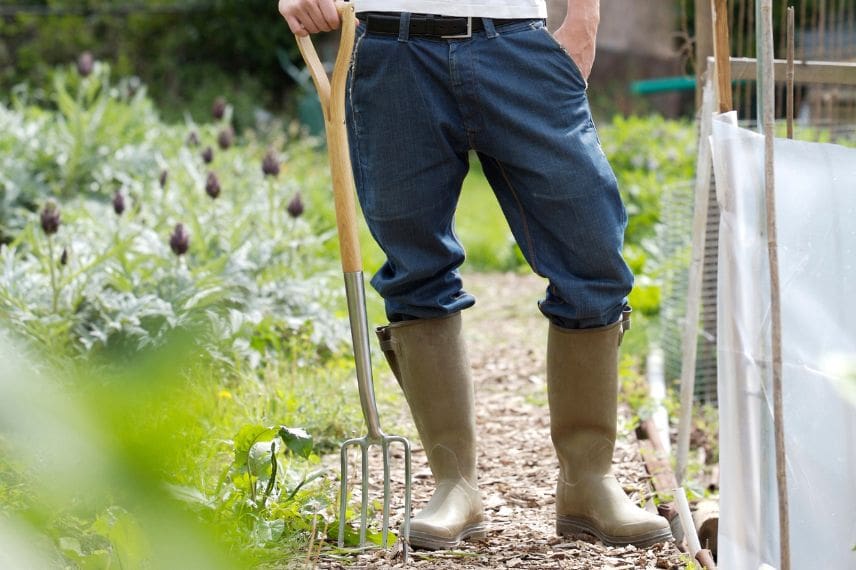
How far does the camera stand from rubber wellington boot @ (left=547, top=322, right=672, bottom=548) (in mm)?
2020

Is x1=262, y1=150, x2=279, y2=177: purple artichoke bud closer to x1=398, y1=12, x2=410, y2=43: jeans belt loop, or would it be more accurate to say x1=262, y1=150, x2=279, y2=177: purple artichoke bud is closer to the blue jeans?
the blue jeans

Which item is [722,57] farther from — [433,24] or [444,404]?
[444,404]

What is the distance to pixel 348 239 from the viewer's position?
6.49ft

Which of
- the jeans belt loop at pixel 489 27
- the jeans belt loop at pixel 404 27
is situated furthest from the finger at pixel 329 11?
the jeans belt loop at pixel 489 27

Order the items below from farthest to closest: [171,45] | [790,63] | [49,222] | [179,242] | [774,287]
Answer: [171,45]
[179,242]
[49,222]
[790,63]
[774,287]

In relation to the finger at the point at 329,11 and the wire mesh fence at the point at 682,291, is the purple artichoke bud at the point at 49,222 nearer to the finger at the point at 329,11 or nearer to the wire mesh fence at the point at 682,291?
the finger at the point at 329,11

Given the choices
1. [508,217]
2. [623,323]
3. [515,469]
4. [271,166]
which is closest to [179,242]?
[271,166]

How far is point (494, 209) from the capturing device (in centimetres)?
708

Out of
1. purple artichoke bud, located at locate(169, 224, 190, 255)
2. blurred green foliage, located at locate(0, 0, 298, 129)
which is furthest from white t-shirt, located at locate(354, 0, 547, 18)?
blurred green foliage, located at locate(0, 0, 298, 129)

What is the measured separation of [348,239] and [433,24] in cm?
41

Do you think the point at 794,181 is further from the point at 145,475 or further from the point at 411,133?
the point at 145,475

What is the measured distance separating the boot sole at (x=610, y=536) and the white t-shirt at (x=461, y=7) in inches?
36.6

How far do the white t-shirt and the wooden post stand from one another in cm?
31

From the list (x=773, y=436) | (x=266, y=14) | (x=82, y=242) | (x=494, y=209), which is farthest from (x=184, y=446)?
(x=266, y=14)
